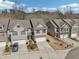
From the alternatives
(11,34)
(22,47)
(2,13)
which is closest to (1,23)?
(11,34)

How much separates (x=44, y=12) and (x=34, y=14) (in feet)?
31.0

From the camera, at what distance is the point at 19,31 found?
47.5m

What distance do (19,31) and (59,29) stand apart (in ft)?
58.8

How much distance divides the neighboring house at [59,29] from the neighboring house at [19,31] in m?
12.2

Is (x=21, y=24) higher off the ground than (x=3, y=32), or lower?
higher

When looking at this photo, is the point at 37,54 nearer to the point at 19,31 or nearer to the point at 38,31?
the point at 19,31

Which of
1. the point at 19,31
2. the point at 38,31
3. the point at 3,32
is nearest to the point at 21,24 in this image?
the point at 19,31

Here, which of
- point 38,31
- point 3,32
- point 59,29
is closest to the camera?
point 3,32

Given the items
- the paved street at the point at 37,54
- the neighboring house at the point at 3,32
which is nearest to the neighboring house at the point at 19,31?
the neighboring house at the point at 3,32

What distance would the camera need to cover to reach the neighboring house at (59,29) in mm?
56781

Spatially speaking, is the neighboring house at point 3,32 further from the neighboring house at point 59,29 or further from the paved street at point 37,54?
the neighboring house at point 59,29

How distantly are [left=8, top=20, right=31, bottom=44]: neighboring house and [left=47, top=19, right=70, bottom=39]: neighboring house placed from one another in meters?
12.2

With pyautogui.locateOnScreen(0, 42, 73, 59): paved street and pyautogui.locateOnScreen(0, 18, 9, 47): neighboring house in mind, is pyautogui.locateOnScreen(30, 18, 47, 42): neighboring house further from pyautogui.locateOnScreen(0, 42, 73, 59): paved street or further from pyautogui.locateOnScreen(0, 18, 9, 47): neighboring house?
pyautogui.locateOnScreen(0, 18, 9, 47): neighboring house

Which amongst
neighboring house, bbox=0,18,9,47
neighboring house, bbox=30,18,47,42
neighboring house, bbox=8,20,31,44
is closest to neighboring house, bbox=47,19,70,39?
neighboring house, bbox=30,18,47,42
